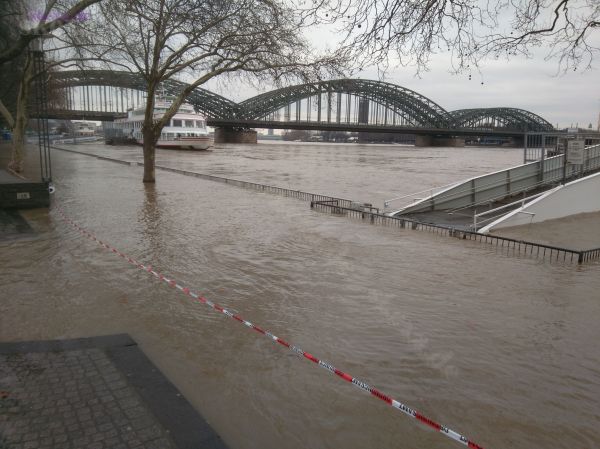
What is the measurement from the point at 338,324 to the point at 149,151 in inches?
697

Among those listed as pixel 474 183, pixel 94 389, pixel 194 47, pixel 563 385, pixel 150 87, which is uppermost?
pixel 194 47

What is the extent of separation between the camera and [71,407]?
146 inches

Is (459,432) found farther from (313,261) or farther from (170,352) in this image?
(313,261)

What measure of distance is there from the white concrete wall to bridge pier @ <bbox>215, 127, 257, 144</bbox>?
354ft

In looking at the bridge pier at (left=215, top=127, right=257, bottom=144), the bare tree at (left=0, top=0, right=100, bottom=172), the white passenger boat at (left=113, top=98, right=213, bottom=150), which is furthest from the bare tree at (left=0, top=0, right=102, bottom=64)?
the bridge pier at (left=215, top=127, right=257, bottom=144)

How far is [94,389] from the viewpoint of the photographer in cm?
395

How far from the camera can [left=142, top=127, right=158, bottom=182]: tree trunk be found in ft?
69.4

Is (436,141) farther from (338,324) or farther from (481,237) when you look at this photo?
(338,324)

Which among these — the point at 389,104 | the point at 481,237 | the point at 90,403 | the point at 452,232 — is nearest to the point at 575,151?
the point at 481,237

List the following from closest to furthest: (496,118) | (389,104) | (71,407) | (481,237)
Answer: (71,407)
(481,237)
(389,104)
(496,118)

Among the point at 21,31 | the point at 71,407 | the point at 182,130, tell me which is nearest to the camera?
the point at 71,407

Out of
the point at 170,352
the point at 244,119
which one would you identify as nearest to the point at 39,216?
the point at 170,352

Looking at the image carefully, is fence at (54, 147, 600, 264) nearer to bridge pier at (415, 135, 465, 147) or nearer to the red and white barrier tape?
the red and white barrier tape

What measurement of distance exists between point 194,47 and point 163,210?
28.8 feet
